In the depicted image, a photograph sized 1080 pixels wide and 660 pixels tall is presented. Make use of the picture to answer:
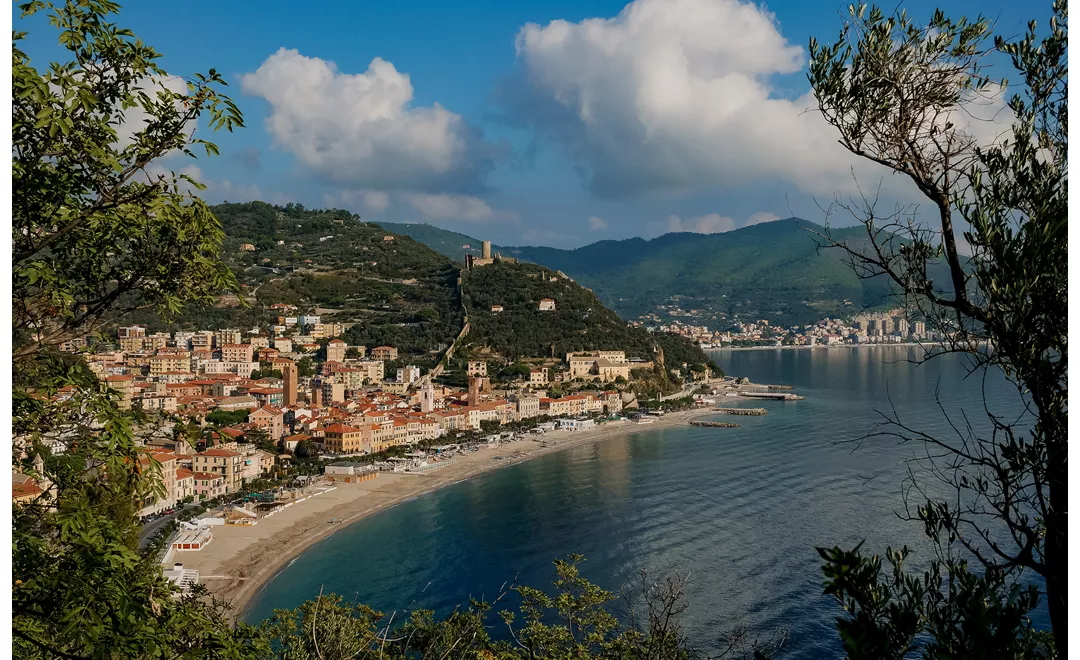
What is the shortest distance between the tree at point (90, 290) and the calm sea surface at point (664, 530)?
8.86 metres

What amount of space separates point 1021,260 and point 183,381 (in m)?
37.2

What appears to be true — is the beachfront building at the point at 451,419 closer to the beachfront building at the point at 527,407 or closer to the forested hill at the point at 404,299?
the beachfront building at the point at 527,407

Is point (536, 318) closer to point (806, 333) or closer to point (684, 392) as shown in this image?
point (684, 392)

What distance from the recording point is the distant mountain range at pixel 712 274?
347 ft

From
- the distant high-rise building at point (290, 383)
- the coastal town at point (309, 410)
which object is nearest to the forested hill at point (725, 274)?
the coastal town at point (309, 410)

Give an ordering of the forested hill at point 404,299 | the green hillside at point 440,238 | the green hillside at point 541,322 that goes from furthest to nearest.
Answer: the green hillside at point 440,238 < the forested hill at point 404,299 < the green hillside at point 541,322

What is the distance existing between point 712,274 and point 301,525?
121173 mm

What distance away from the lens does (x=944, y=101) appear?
7.00ft

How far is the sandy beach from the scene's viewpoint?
16000mm

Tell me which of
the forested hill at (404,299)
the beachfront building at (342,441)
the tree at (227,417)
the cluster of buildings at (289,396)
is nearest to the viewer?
the cluster of buildings at (289,396)

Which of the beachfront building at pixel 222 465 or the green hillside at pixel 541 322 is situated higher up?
the green hillside at pixel 541 322

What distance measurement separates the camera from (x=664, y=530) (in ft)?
59.3

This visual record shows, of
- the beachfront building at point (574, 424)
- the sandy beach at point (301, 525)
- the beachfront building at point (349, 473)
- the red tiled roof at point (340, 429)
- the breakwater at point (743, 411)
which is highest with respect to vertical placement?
the red tiled roof at point (340, 429)

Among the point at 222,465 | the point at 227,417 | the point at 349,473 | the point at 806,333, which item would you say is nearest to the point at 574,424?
the point at 349,473
